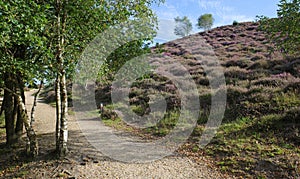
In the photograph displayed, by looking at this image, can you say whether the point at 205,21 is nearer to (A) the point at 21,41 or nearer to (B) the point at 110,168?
(B) the point at 110,168

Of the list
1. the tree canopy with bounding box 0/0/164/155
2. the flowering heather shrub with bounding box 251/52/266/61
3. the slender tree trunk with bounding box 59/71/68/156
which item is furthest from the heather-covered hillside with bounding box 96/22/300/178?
the slender tree trunk with bounding box 59/71/68/156

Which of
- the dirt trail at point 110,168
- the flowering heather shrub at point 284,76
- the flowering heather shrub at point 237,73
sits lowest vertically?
the dirt trail at point 110,168

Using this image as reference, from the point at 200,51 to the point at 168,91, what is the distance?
1421 centimetres

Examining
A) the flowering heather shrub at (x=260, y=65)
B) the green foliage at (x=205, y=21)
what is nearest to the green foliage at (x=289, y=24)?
the flowering heather shrub at (x=260, y=65)

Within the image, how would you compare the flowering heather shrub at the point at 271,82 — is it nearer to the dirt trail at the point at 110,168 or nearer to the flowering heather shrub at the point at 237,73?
the flowering heather shrub at the point at 237,73

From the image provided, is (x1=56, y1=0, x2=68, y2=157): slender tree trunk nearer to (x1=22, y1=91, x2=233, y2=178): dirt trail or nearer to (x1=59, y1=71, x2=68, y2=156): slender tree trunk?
(x1=59, y1=71, x2=68, y2=156): slender tree trunk

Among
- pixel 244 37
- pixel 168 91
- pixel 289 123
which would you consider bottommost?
pixel 289 123

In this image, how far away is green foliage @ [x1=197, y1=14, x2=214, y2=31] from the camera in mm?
51375

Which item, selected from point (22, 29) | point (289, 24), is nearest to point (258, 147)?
point (289, 24)

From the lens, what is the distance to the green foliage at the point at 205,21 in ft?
169

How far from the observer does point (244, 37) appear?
107 ft

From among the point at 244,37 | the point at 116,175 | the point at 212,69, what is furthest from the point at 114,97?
the point at 244,37

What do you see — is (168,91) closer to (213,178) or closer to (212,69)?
(212,69)

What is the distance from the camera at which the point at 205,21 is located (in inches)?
2029
